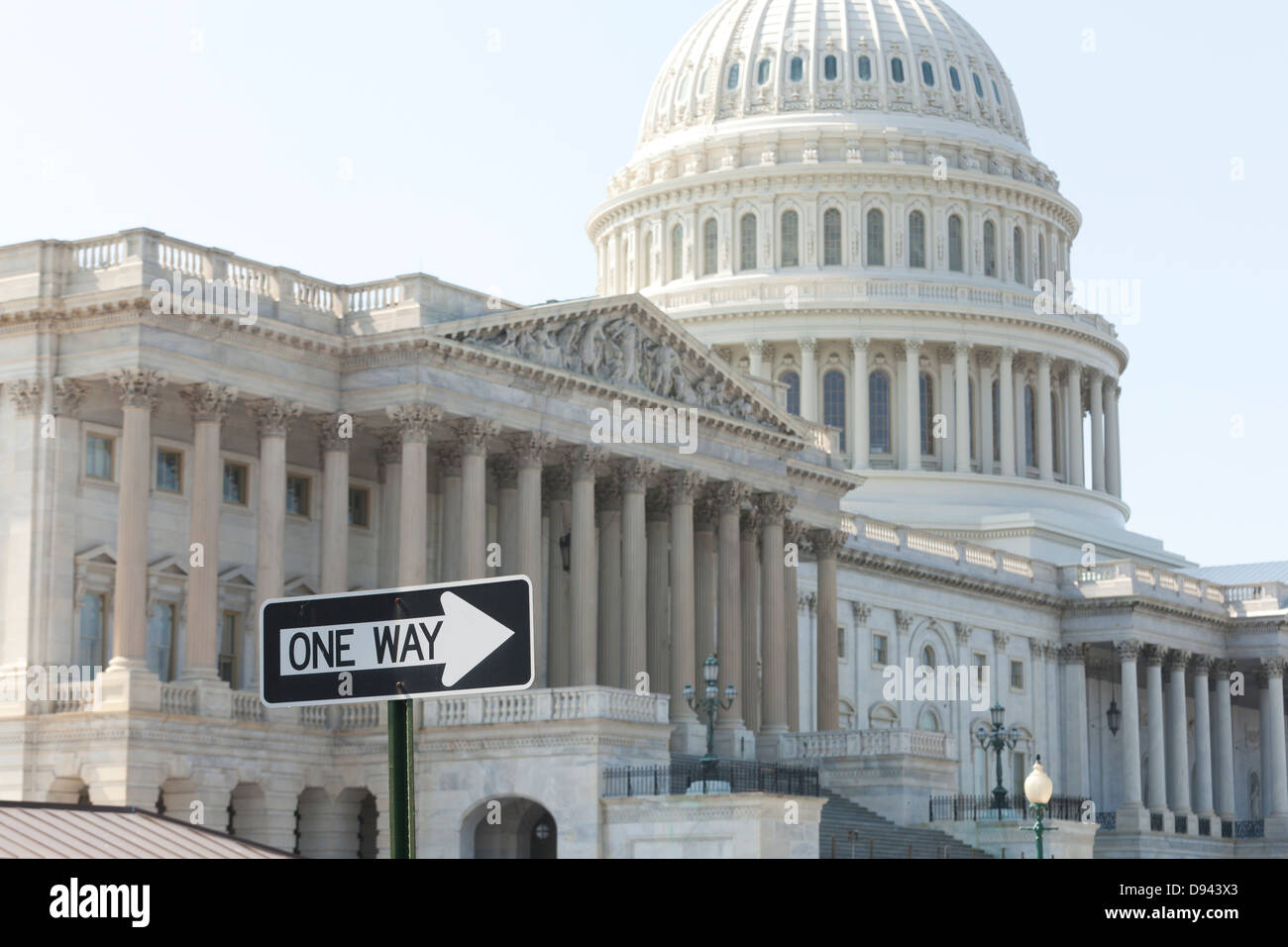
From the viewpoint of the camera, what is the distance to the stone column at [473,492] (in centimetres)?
6038

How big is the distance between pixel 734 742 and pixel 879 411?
49739mm

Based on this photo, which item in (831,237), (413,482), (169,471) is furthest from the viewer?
(831,237)

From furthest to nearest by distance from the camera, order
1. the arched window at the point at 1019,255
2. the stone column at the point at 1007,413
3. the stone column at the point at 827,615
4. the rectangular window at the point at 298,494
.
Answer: the arched window at the point at 1019,255 → the stone column at the point at 1007,413 → the stone column at the point at 827,615 → the rectangular window at the point at 298,494

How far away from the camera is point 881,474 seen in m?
113

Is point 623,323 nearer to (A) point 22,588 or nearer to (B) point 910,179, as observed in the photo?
(A) point 22,588

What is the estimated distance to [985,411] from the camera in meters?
116

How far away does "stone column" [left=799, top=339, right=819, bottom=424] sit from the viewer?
373ft

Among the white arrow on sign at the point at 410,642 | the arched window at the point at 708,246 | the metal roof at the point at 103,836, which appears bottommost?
the metal roof at the point at 103,836

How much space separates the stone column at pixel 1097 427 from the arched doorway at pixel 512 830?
71279mm

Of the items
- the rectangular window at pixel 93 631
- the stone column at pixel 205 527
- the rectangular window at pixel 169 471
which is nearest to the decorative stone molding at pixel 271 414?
the stone column at pixel 205 527

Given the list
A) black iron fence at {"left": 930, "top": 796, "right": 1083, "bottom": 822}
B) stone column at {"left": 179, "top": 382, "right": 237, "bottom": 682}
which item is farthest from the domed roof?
stone column at {"left": 179, "top": 382, "right": 237, "bottom": 682}

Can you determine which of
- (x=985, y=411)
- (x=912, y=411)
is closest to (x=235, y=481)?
(x=912, y=411)

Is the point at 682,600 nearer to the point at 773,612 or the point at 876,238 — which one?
the point at 773,612

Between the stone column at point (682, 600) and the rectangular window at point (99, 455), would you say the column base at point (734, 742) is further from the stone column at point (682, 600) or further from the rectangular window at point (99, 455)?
the rectangular window at point (99, 455)
